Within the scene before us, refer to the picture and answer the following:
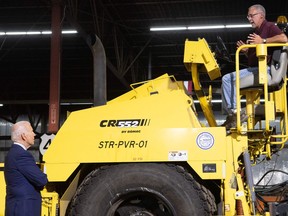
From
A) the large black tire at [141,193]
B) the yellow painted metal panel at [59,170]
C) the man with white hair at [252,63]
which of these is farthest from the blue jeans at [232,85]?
the yellow painted metal panel at [59,170]

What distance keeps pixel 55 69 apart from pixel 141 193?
6.60 m

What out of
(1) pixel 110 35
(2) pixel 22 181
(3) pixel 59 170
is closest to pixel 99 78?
(3) pixel 59 170

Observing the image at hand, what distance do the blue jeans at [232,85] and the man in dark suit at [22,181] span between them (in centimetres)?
216

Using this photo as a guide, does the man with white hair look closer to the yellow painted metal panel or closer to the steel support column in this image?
the yellow painted metal panel

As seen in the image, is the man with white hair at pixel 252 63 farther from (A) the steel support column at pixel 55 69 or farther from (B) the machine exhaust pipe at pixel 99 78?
(A) the steel support column at pixel 55 69

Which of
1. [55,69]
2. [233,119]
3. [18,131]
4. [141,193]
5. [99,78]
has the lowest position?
[141,193]

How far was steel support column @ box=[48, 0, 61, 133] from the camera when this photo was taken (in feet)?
34.8

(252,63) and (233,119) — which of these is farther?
(252,63)

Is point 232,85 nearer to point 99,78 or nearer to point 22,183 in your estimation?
point 99,78

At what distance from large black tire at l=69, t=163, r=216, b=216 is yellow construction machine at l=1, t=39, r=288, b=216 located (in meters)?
0.01

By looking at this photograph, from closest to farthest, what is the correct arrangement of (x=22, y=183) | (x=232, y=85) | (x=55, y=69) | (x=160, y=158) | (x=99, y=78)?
(x=22, y=183) → (x=160, y=158) → (x=232, y=85) → (x=99, y=78) → (x=55, y=69)

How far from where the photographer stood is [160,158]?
188 inches

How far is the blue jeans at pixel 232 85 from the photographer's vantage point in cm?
511

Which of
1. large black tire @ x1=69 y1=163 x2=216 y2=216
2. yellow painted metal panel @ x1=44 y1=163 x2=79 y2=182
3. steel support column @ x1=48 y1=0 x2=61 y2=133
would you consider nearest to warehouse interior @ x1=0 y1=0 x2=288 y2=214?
steel support column @ x1=48 y1=0 x2=61 y2=133
